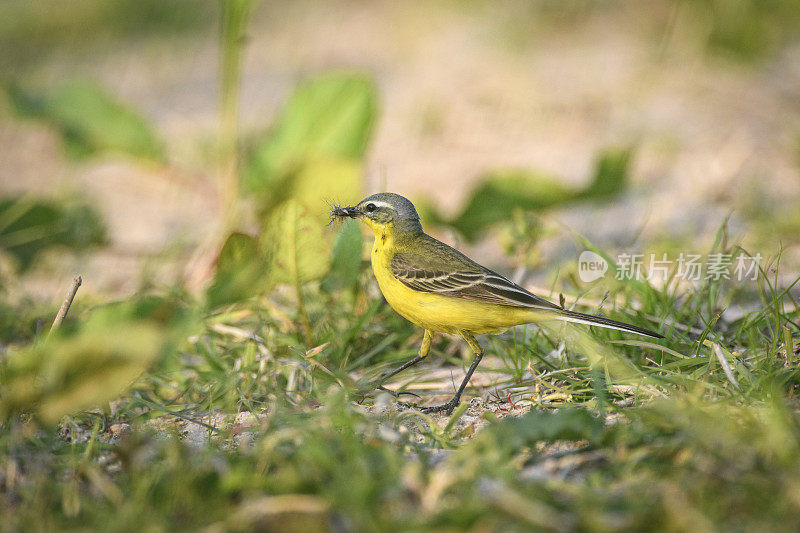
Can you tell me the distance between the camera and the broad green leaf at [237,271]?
2.66 m

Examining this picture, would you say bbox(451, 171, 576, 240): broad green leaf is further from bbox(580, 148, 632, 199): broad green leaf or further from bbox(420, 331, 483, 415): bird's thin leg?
bbox(420, 331, 483, 415): bird's thin leg

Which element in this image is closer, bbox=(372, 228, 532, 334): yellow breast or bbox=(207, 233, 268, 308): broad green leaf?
bbox=(372, 228, 532, 334): yellow breast

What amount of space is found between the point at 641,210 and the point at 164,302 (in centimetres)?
364

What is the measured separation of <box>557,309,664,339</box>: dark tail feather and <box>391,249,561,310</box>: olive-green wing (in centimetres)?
5

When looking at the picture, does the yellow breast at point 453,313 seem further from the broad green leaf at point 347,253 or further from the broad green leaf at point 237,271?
the broad green leaf at point 237,271

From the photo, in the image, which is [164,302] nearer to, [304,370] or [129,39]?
[304,370]

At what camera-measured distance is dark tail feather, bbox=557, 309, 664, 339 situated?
233 cm

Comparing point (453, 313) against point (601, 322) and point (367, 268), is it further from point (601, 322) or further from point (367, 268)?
point (367, 268)

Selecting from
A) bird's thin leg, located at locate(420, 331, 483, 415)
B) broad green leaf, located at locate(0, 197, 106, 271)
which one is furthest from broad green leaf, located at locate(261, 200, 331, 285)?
broad green leaf, located at locate(0, 197, 106, 271)

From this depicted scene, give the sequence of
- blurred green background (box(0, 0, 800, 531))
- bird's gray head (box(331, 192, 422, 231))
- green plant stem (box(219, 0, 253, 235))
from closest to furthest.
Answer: blurred green background (box(0, 0, 800, 531))
bird's gray head (box(331, 192, 422, 231))
green plant stem (box(219, 0, 253, 235))

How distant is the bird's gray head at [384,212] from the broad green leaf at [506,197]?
32.3 inches

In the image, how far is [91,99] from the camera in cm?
394

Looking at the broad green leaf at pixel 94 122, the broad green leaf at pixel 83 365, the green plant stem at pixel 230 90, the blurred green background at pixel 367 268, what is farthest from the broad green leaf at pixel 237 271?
the broad green leaf at pixel 94 122

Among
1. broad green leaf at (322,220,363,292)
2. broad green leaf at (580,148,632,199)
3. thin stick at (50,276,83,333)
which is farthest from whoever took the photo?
broad green leaf at (580,148,632,199)
